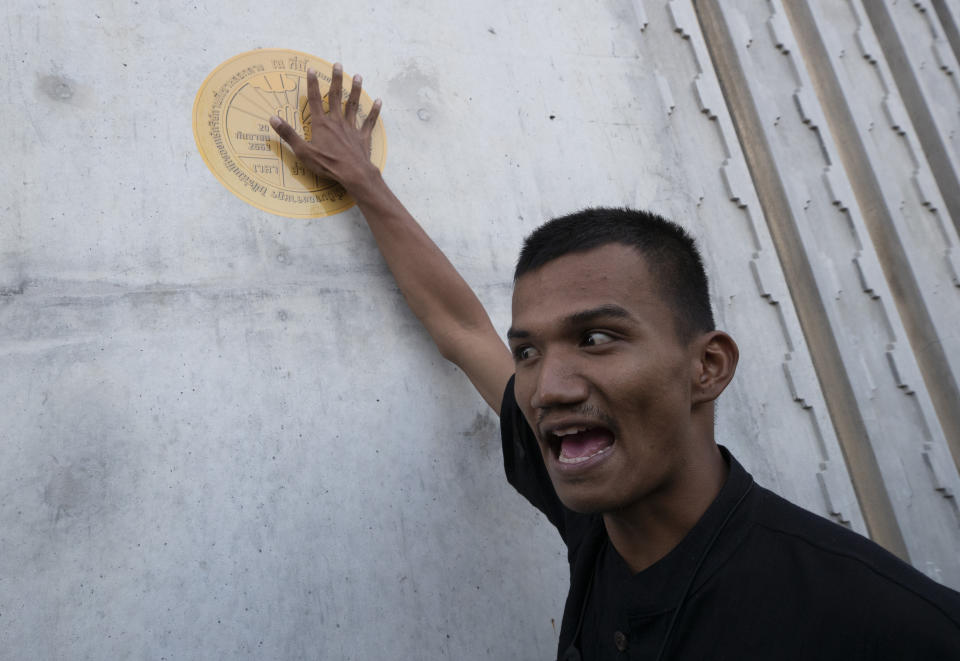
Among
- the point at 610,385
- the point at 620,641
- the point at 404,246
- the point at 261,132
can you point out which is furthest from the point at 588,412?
the point at 261,132

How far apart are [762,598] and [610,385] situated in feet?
1.28

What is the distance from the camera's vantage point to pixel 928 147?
9.78ft

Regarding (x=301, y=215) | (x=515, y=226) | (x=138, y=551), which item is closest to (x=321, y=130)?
(x=301, y=215)

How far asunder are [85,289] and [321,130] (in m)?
0.68

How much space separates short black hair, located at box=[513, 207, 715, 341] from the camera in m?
1.35

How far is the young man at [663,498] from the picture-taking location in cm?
105

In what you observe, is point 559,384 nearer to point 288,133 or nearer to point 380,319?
point 380,319

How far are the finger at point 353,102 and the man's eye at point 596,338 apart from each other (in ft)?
3.33

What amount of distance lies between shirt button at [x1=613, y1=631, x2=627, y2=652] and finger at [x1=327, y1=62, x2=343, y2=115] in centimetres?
140

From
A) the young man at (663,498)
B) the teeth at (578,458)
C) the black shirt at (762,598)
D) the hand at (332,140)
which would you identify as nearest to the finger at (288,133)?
the hand at (332,140)

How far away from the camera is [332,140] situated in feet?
6.31

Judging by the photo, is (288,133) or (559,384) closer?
(559,384)

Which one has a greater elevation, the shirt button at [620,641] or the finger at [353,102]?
the finger at [353,102]

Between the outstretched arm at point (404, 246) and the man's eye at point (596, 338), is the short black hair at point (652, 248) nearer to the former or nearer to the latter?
the man's eye at point (596, 338)
